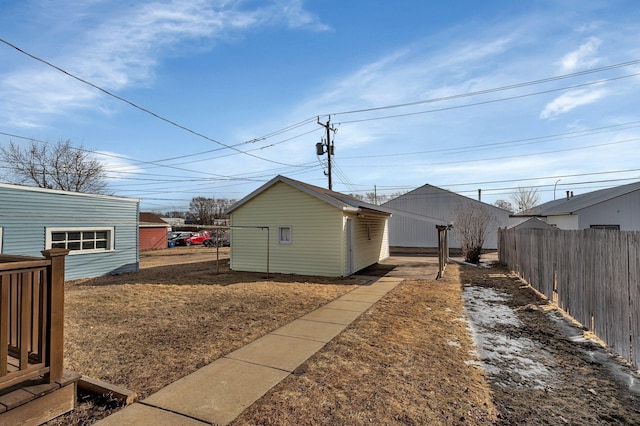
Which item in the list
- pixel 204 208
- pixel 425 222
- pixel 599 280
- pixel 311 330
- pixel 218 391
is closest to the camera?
pixel 218 391

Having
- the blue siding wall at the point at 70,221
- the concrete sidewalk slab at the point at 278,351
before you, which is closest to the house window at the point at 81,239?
the blue siding wall at the point at 70,221

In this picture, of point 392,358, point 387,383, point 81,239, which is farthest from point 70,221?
point 387,383

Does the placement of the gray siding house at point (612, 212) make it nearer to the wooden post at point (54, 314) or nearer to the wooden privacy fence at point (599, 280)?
the wooden privacy fence at point (599, 280)

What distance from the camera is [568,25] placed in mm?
9102

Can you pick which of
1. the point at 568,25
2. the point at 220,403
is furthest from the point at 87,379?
the point at 568,25

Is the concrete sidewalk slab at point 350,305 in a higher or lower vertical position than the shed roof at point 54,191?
lower

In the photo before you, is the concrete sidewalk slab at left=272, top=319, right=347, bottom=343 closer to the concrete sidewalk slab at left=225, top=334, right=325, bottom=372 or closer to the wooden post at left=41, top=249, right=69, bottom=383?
the concrete sidewalk slab at left=225, top=334, right=325, bottom=372

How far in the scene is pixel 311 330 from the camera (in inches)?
226

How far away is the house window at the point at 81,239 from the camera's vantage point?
451 inches

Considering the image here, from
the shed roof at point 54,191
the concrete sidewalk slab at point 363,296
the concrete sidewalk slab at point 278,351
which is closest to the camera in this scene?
the concrete sidewalk slab at point 278,351

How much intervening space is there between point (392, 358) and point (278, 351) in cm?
157

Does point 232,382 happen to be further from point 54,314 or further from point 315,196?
point 315,196

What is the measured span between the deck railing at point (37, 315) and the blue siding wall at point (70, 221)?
6807 millimetres

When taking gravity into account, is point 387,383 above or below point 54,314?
below
